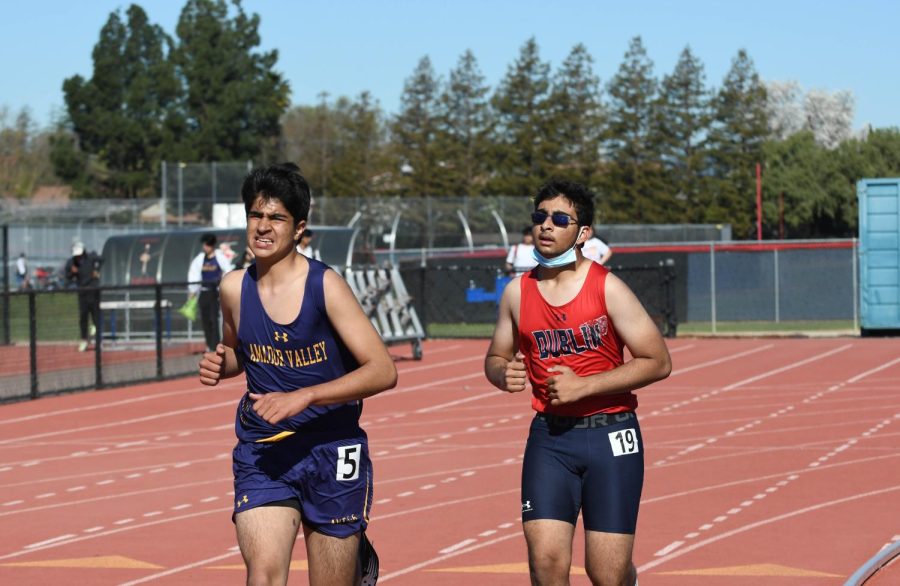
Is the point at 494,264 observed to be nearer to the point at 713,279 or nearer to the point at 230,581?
the point at 713,279

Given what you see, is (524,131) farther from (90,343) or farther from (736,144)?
(90,343)

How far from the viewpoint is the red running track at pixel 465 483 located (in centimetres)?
848

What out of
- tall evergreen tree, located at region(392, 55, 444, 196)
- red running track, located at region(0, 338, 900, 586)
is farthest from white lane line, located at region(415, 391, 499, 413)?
tall evergreen tree, located at region(392, 55, 444, 196)

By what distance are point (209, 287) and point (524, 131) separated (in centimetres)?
5189

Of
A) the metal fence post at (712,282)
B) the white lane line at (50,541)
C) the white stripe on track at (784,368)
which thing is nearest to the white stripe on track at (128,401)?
the white stripe on track at (784,368)

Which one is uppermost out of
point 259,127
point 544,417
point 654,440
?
point 259,127

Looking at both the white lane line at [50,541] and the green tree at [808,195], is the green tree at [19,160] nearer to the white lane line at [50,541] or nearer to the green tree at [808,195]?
the green tree at [808,195]

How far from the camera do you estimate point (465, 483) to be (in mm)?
11523

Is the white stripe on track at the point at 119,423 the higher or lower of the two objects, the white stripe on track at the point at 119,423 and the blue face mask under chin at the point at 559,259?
the lower

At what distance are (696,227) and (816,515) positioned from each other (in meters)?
42.2

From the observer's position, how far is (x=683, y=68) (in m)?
77.0

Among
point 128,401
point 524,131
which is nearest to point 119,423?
point 128,401

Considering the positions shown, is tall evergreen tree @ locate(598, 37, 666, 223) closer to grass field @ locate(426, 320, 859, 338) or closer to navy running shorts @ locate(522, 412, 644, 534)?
grass field @ locate(426, 320, 859, 338)

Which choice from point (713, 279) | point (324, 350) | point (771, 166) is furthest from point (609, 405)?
point (771, 166)
